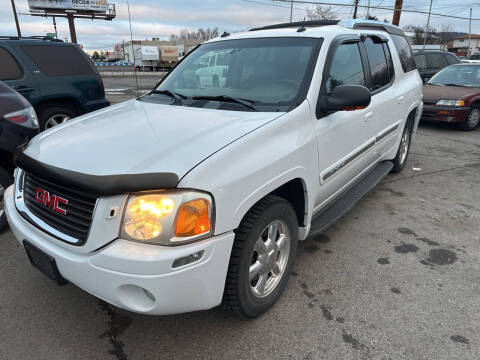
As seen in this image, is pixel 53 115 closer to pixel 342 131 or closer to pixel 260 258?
pixel 342 131

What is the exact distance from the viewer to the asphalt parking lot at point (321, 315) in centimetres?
213

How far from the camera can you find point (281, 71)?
2.79 m

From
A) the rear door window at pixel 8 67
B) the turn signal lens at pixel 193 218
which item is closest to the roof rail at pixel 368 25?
the turn signal lens at pixel 193 218

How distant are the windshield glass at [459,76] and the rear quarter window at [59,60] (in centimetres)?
803

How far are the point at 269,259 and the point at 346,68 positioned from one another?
6.02ft

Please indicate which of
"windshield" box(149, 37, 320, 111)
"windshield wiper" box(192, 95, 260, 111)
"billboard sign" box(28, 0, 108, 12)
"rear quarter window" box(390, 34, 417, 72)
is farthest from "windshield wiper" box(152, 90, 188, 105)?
"billboard sign" box(28, 0, 108, 12)

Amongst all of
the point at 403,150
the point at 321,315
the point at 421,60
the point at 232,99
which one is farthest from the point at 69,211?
the point at 421,60

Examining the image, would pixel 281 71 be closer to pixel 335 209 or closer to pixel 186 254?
pixel 335 209

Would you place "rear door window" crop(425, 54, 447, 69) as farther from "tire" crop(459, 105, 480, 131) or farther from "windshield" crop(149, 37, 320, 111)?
"windshield" crop(149, 37, 320, 111)

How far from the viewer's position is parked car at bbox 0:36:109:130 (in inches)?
225

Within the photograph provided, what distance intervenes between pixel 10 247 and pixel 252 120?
2.56m

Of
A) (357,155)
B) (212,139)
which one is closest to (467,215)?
(357,155)

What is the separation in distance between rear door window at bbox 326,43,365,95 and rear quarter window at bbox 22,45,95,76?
504 centimetres

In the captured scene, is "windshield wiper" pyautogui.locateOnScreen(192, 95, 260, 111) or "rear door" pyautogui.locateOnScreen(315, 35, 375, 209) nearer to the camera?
"windshield wiper" pyautogui.locateOnScreen(192, 95, 260, 111)
